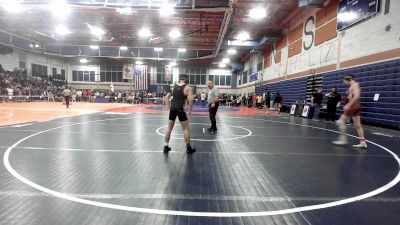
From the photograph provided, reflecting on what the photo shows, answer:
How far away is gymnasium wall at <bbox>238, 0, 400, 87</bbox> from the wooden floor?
6.77 meters

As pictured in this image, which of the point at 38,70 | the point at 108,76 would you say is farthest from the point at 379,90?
the point at 38,70

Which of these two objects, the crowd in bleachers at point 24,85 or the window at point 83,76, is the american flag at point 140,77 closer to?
the window at point 83,76

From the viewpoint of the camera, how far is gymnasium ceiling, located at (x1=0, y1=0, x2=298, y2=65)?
15.1 metres

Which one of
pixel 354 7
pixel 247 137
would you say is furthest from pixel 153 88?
pixel 247 137

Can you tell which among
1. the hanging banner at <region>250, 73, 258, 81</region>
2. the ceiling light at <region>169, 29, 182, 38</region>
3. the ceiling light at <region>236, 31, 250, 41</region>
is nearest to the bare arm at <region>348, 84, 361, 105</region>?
the ceiling light at <region>236, 31, 250, 41</region>

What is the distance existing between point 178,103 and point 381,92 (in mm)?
9985

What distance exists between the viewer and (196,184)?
4023mm

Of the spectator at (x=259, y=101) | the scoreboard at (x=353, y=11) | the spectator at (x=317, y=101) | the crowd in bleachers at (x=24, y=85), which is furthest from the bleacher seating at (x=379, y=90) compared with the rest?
the crowd in bleachers at (x=24, y=85)

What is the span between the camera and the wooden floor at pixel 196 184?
2977mm

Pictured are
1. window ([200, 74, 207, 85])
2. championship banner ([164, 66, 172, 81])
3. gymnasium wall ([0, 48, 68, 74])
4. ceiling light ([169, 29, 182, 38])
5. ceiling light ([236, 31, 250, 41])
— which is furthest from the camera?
window ([200, 74, 207, 85])

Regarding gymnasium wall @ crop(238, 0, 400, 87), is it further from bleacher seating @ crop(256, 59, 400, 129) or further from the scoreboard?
bleacher seating @ crop(256, 59, 400, 129)

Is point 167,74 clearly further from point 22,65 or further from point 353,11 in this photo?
point 353,11

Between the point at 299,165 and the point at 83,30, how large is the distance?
27.7 meters

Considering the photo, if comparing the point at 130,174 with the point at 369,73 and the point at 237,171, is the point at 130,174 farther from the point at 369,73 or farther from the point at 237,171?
the point at 369,73
